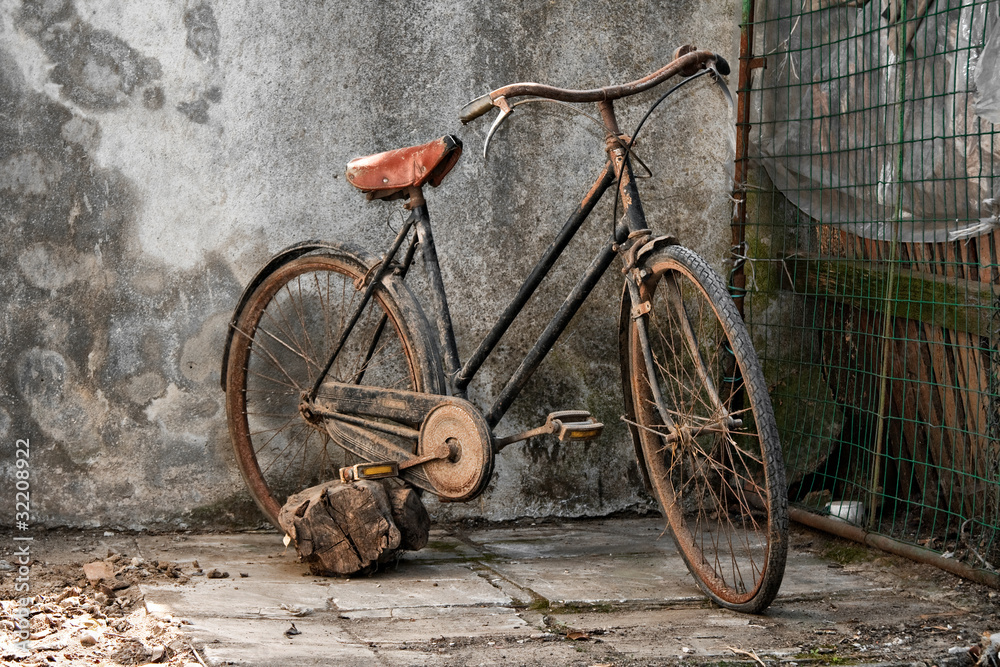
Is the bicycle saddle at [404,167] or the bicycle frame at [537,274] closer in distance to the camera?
the bicycle frame at [537,274]

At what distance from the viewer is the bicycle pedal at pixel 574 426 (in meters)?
2.81

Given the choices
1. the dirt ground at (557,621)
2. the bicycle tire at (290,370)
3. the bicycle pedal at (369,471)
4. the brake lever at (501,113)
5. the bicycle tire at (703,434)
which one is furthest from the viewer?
the bicycle tire at (290,370)

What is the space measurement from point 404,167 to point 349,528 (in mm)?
1112

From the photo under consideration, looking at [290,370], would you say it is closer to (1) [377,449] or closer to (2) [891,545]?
(1) [377,449]

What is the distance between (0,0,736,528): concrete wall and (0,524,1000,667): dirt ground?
49 cm

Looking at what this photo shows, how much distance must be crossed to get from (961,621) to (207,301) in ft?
8.39

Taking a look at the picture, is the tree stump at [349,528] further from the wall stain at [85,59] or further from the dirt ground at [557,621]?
the wall stain at [85,59]

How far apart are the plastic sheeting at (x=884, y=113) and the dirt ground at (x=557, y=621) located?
1074mm

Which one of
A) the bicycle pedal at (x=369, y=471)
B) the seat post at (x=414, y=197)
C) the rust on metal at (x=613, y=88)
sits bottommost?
the bicycle pedal at (x=369, y=471)

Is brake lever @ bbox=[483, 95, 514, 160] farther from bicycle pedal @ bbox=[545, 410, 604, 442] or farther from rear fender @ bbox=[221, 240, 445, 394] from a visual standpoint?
bicycle pedal @ bbox=[545, 410, 604, 442]

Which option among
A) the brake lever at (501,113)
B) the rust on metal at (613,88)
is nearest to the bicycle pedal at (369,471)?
the brake lever at (501,113)

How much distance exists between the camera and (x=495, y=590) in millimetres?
2811

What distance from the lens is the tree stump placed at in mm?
2930

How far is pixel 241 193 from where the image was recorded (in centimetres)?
345
